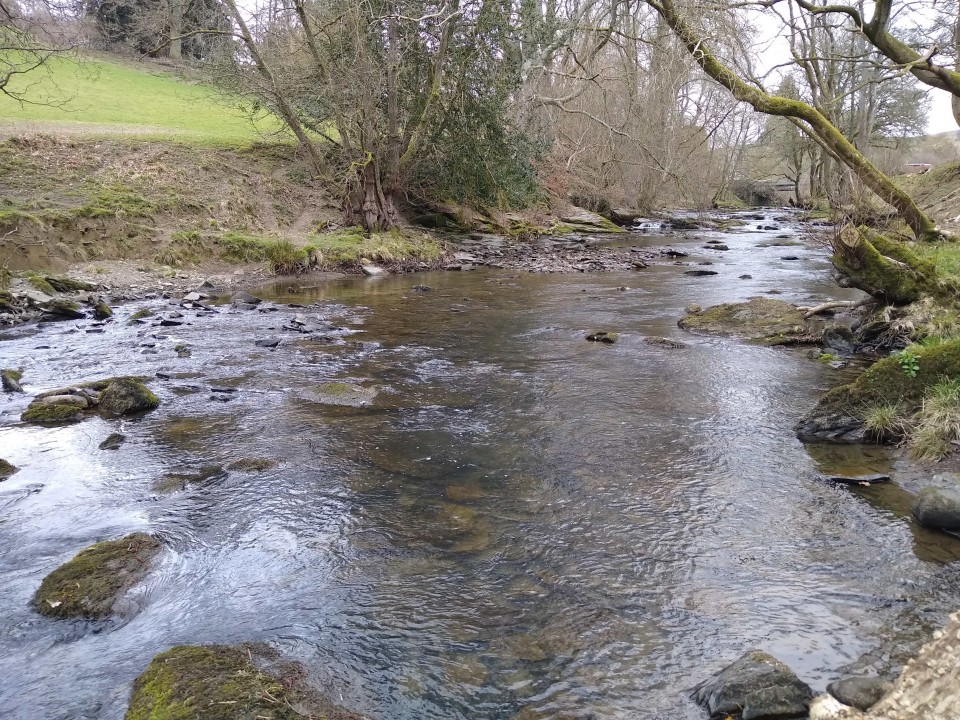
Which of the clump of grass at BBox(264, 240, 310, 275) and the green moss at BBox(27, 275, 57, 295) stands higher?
the clump of grass at BBox(264, 240, 310, 275)

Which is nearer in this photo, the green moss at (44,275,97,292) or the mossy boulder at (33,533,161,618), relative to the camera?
the mossy boulder at (33,533,161,618)

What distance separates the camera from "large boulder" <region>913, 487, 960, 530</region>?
16.3 feet

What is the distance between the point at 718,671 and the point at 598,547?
1.38m

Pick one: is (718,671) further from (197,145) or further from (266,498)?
(197,145)

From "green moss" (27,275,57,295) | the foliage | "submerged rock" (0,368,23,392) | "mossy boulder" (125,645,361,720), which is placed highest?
the foliage

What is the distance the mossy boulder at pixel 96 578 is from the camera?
4.19m

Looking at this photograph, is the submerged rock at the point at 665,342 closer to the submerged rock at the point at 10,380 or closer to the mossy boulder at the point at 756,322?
the mossy boulder at the point at 756,322

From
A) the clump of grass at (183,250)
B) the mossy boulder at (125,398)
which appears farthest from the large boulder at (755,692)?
the clump of grass at (183,250)

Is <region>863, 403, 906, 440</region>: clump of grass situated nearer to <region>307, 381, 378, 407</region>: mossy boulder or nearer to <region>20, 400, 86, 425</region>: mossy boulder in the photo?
<region>307, 381, 378, 407</region>: mossy boulder

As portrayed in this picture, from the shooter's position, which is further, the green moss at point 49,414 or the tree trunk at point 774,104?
the tree trunk at point 774,104

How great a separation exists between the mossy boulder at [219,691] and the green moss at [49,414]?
5.13m

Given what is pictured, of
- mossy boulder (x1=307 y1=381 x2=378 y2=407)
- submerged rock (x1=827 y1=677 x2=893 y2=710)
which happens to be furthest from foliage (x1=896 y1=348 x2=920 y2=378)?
mossy boulder (x1=307 y1=381 x2=378 y2=407)

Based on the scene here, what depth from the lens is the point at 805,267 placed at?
20.2 metres

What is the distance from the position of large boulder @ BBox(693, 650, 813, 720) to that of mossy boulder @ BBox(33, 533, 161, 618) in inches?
137
